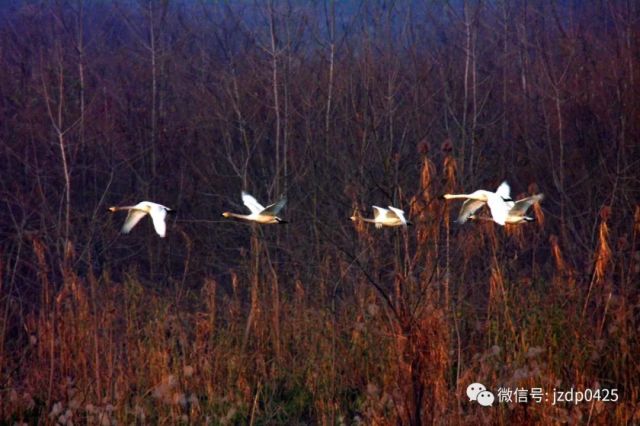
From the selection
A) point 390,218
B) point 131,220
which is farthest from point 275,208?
point 131,220

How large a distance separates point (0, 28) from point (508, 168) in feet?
→ 38.0

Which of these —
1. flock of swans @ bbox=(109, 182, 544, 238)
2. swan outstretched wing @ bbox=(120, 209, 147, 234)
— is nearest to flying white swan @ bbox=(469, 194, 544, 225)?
flock of swans @ bbox=(109, 182, 544, 238)

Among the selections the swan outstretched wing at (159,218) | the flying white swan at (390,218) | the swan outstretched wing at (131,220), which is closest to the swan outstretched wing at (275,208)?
the flying white swan at (390,218)

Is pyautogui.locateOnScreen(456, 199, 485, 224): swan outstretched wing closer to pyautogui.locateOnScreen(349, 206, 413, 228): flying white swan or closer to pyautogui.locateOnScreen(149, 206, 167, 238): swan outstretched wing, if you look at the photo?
pyautogui.locateOnScreen(349, 206, 413, 228): flying white swan

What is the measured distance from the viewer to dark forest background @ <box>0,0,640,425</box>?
192 inches

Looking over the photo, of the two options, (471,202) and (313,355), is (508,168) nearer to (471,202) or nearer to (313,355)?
(313,355)

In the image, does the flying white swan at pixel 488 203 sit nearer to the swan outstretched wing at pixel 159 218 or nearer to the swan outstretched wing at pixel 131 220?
the swan outstretched wing at pixel 159 218

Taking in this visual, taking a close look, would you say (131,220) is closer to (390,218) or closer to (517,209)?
(390,218)

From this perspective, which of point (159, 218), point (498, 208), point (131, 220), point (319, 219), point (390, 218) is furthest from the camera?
point (319, 219)

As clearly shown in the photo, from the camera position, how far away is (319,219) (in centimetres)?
846

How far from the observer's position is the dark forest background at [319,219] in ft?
16.0

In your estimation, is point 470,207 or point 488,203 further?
point 470,207

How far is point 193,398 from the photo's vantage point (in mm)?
5023

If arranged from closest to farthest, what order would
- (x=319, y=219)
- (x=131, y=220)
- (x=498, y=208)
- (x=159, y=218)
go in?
(x=498, y=208), (x=159, y=218), (x=131, y=220), (x=319, y=219)
